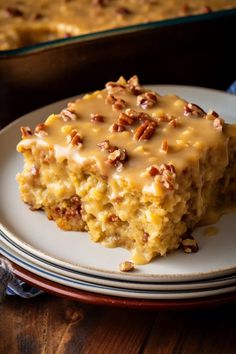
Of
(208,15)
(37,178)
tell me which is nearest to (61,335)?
(37,178)

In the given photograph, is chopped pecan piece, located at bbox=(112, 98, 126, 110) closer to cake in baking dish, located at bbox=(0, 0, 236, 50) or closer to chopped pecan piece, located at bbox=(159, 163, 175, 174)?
chopped pecan piece, located at bbox=(159, 163, 175, 174)

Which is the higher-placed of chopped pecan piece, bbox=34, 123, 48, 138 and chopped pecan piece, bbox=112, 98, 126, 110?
chopped pecan piece, bbox=112, 98, 126, 110

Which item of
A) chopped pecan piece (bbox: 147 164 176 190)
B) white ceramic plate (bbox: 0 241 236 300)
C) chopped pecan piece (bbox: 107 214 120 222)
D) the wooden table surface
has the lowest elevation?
the wooden table surface

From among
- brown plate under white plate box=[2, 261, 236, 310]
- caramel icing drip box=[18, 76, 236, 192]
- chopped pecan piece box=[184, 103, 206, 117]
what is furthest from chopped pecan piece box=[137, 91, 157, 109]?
brown plate under white plate box=[2, 261, 236, 310]

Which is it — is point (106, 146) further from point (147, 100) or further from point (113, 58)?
point (113, 58)

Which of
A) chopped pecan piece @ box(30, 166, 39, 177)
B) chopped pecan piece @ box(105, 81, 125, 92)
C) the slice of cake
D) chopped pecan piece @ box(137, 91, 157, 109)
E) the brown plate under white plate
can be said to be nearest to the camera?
the brown plate under white plate

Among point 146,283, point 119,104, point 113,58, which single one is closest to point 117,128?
point 119,104

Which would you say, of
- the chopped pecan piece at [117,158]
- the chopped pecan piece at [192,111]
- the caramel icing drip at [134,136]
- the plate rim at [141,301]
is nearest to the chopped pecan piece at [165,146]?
the caramel icing drip at [134,136]
